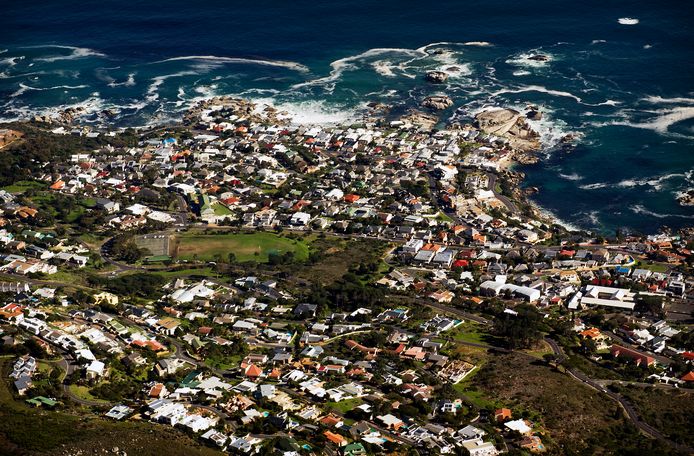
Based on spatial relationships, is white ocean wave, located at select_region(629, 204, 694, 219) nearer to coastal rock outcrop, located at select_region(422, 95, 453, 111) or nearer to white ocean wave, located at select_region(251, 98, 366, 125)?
coastal rock outcrop, located at select_region(422, 95, 453, 111)

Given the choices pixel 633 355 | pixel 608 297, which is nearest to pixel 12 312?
pixel 633 355

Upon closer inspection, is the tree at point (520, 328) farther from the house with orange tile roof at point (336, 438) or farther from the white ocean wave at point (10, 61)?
the white ocean wave at point (10, 61)

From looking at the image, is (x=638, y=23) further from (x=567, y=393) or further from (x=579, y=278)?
(x=567, y=393)

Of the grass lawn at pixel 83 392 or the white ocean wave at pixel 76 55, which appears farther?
the white ocean wave at pixel 76 55

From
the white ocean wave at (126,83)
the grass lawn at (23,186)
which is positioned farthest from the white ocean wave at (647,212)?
the white ocean wave at (126,83)

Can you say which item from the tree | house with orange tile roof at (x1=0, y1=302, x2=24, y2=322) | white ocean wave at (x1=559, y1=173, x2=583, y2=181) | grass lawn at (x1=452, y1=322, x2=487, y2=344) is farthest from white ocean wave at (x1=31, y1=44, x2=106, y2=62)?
the tree

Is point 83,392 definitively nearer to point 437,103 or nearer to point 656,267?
point 656,267
